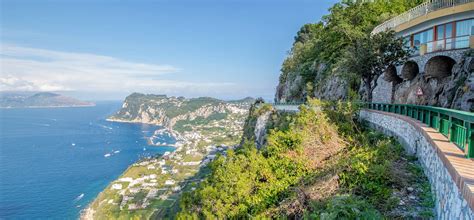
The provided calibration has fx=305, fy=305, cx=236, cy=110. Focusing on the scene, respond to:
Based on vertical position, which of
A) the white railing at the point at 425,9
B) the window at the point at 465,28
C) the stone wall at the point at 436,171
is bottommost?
the stone wall at the point at 436,171

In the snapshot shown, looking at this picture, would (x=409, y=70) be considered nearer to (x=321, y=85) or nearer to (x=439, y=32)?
(x=439, y=32)

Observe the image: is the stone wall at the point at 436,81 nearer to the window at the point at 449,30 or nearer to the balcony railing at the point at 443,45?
the balcony railing at the point at 443,45

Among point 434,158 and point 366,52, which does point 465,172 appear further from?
point 366,52

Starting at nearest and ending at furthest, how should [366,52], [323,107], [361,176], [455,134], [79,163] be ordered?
[455,134]
[361,176]
[323,107]
[366,52]
[79,163]

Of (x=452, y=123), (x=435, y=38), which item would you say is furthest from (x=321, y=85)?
(x=452, y=123)

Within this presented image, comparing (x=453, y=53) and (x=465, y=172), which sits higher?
(x=453, y=53)

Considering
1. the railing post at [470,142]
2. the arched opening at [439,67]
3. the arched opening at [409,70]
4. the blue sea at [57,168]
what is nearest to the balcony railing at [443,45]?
the arched opening at [439,67]

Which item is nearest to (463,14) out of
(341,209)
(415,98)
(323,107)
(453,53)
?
(453,53)
